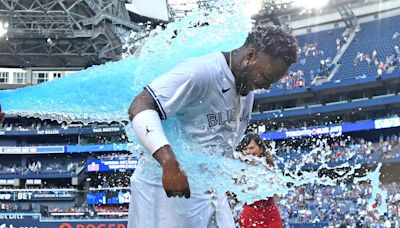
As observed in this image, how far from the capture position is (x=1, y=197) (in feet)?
119

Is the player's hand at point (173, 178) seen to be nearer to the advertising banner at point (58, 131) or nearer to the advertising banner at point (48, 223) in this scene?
the advertising banner at point (48, 223)

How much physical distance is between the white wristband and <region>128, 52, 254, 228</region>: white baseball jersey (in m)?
0.19

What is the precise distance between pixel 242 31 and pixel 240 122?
20.4 inches

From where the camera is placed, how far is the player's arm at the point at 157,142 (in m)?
2.27

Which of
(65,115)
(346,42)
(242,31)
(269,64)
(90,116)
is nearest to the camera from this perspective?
(269,64)

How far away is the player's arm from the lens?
2.27 metres

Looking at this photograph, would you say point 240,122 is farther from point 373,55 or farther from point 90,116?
point 373,55

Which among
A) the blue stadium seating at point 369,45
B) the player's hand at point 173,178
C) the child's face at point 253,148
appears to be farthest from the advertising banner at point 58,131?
the player's hand at point 173,178

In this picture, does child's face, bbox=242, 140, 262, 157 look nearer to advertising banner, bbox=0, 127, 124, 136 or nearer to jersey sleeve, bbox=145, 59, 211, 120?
jersey sleeve, bbox=145, 59, 211, 120

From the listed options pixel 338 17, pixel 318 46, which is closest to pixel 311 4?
pixel 338 17

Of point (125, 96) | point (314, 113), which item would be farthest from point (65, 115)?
point (314, 113)

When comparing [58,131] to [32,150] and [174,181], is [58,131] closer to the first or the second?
[32,150]

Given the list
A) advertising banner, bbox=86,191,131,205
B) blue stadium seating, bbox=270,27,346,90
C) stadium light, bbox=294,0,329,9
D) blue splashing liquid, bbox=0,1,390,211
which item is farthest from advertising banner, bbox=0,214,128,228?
stadium light, bbox=294,0,329,9

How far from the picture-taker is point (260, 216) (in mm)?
5504
